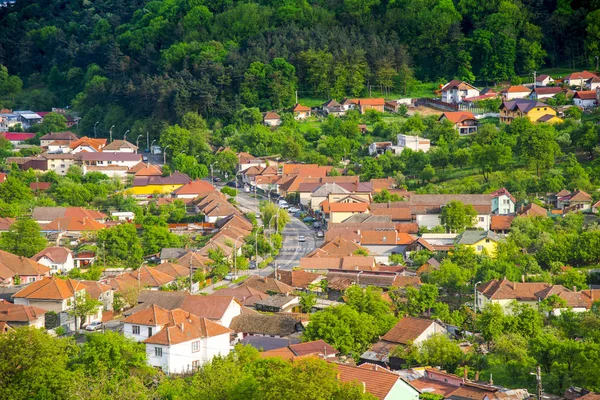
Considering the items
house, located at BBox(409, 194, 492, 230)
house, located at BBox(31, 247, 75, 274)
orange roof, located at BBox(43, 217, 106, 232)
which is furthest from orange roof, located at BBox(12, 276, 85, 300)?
house, located at BBox(409, 194, 492, 230)

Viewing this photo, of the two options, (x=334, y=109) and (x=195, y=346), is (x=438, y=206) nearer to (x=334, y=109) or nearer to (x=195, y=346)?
(x=195, y=346)

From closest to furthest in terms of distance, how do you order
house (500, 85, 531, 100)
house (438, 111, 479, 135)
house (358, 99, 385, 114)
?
house (438, 111, 479, 135) < house (500, 85, 531, 100) < house (358, 99, 385, 114)

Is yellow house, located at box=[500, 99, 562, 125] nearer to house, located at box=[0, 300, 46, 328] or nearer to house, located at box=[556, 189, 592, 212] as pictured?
house, located at box=[556, 189, 592, 212]

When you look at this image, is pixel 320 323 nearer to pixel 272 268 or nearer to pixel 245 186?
pixel 272 268

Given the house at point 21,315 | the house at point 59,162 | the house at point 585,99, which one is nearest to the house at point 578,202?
the house at point 585,99

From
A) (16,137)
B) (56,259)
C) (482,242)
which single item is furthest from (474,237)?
(16,137)

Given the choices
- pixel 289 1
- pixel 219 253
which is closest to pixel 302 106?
pixel 289 1
